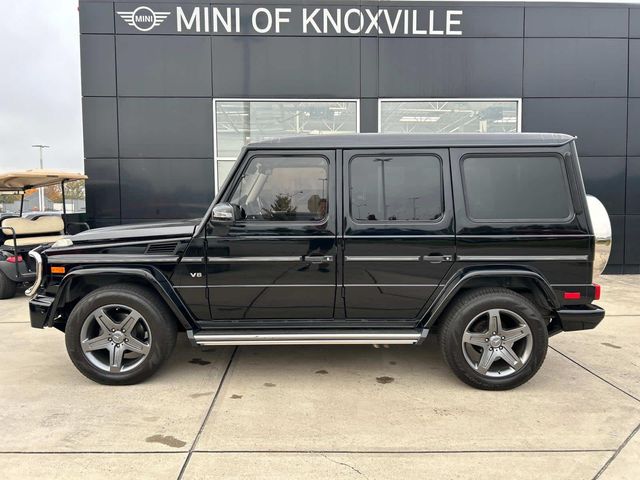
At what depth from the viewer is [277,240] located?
378 cm

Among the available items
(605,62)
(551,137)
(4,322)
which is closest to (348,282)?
(551,137)

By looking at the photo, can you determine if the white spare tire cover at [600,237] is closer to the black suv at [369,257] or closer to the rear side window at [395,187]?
the black suv at [369,257]

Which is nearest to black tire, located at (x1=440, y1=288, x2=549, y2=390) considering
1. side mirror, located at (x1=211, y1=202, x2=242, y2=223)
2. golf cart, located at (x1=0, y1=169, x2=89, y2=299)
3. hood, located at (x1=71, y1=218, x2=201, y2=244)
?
side mirror, located at (x1=211, y1=202, x2=242, y2=223)

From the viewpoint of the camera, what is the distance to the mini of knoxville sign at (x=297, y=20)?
8.88 meters

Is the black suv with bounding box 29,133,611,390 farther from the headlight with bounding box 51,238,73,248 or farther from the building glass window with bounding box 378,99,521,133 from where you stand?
the building glass window with bounding box 378,99,521,133

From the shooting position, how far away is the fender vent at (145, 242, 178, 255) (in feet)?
12.5

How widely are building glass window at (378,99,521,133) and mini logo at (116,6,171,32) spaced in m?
4.67

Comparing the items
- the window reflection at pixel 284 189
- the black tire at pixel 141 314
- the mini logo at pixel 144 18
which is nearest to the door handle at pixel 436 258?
the window reflection at pixel 284 189

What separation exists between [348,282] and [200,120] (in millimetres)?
6495

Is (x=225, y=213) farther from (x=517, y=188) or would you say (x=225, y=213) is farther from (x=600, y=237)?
(x=600, y=237)

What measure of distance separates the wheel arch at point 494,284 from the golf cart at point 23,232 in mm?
5683

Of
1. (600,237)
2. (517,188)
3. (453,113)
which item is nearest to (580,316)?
(600,237)

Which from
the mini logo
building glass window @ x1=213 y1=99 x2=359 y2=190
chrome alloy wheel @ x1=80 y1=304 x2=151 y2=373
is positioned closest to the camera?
chrome alloy wheel @ x1=80 y1=304 x2=151 y2=373

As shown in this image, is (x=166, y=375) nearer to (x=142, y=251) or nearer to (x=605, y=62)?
(x=142, y=251)
